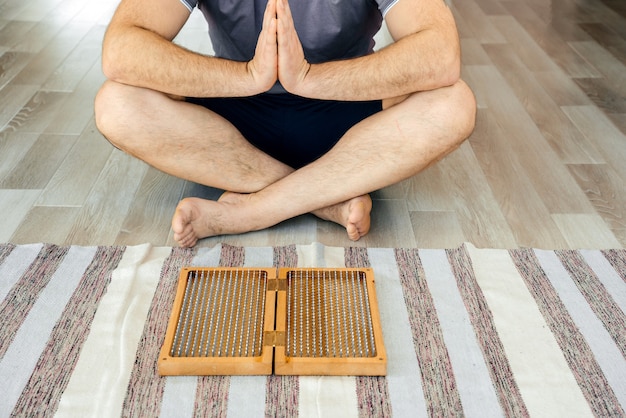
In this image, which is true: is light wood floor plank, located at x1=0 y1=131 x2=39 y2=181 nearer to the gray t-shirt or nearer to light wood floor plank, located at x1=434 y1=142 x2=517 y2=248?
the gray t-shirt

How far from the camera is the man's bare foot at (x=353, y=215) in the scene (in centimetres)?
169

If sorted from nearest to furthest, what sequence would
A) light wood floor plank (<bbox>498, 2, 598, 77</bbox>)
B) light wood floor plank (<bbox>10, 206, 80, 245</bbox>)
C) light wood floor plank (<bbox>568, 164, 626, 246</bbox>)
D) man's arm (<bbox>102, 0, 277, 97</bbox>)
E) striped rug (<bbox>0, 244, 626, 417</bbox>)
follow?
striped rug (<bbox>0, 244, 626, 417</bbox>) → man's arm (<bbox>102, 0, 277, 97</bbox>) → light wood floor plank (<bbox>10, 206, 80, 245</bbox>) → light wood floor plank (<bbox>568, 164, 626, 246</bbox>) → light wood floor plank (<bbox>498, 2, 598, 77</bbox>)

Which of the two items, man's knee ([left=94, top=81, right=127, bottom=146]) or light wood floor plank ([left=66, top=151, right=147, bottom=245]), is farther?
light wood floor plank ([left=66, top=151, right=147, bottom=245])

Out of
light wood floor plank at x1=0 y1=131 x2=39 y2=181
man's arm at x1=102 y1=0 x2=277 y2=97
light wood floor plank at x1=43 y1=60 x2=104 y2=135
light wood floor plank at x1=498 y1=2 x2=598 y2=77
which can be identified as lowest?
light wood floor plank at x1=498 y1=2 x2=598 y2=77

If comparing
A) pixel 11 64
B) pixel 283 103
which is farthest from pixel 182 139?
pixel 11 64

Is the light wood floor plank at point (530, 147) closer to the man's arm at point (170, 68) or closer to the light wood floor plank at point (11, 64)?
the man's arm at point (170, 68)

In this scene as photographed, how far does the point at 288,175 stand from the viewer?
1.80m

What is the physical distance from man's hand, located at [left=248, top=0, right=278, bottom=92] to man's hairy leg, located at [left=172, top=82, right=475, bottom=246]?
0.27 metres

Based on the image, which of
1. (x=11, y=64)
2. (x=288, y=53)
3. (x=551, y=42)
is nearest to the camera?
(x=288, y=53)

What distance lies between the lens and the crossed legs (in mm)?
1673

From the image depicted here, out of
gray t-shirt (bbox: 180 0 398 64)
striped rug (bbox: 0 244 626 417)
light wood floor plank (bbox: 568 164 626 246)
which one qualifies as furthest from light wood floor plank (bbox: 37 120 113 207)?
light wood floor plank (bbox: 568 164 626 246)

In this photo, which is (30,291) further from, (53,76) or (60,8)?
(60,8)

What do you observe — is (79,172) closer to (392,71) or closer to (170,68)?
(170,68)

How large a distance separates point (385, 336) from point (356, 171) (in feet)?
1.50
